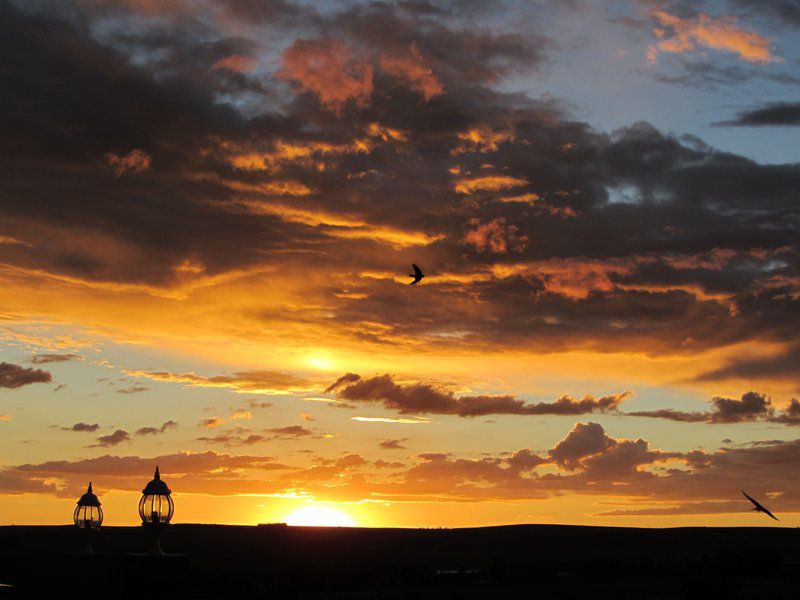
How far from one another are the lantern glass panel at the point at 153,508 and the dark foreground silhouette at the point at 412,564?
57.9 inches

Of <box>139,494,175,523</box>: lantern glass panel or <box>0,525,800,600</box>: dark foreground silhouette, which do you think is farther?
<box>0,525,800,600</box>: dark foreground silhouette

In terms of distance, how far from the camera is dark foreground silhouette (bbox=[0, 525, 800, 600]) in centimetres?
4025

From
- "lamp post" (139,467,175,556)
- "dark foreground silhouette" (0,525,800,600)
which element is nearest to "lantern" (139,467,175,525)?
"lamp post" (139,467,175,556)

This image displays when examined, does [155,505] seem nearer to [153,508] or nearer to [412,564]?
[153,508]

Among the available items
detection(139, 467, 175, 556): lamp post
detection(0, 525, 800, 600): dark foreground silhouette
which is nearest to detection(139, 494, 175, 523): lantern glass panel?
detection(139, 467, 175, 556): lamp post

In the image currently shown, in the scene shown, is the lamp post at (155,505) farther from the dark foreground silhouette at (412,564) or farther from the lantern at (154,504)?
the dark foreground silhouette at (412,564)

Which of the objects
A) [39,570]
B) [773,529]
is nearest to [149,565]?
[39,570]

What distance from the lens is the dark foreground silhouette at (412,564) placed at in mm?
40250

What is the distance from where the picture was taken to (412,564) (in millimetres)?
66500

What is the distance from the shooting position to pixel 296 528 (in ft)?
508

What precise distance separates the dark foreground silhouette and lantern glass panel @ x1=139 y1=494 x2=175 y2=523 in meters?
1.47

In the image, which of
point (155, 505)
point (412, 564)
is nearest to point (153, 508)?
point (155, 505)

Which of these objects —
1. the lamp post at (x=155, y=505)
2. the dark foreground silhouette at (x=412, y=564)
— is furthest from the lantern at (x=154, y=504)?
the dark foreground silhouette at (x=412, y=564)

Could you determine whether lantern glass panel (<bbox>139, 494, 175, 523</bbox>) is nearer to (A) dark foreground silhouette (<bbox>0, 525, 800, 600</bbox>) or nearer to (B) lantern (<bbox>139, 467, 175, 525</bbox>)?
(B) lantern (<bbox>139, 467, 175, 525</bbox>)
